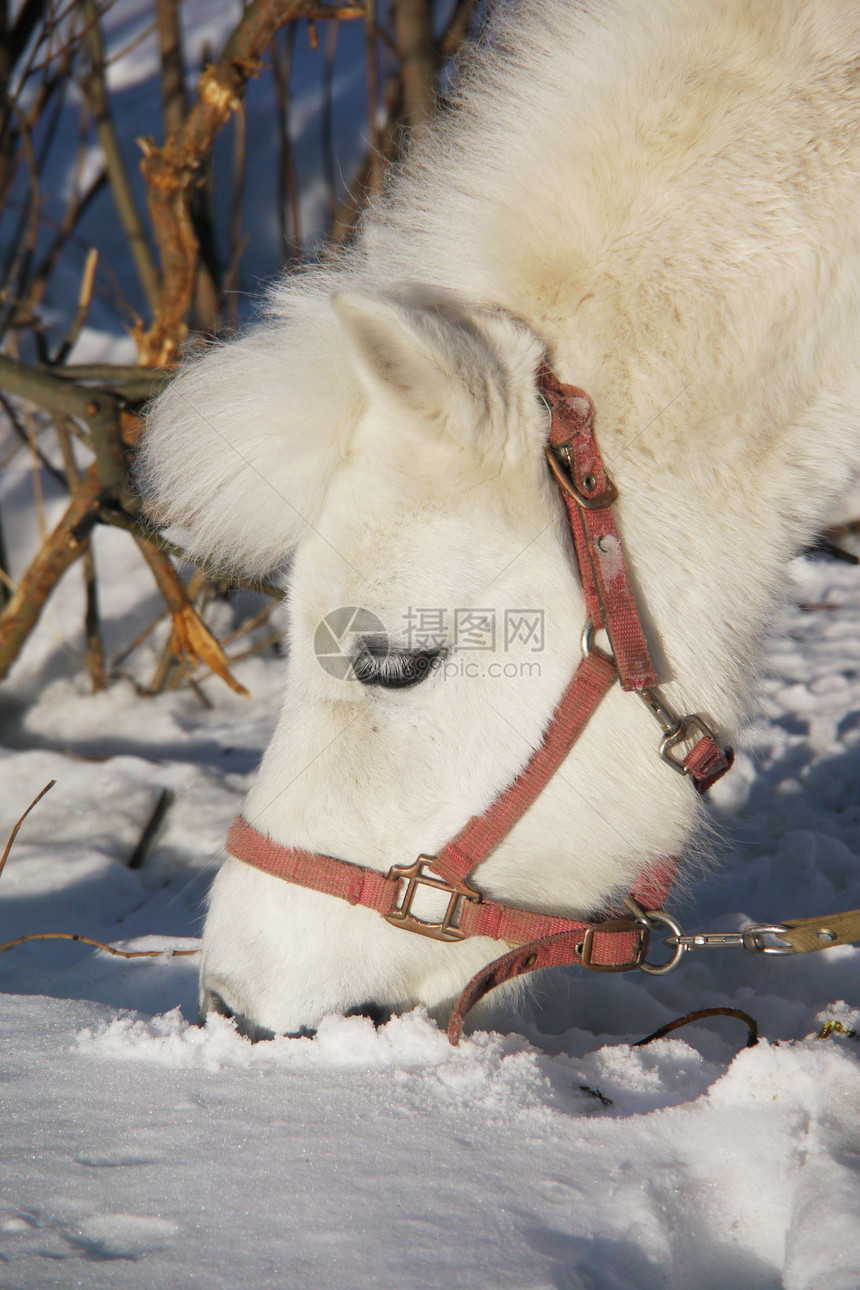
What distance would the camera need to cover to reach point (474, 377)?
118 centimetres

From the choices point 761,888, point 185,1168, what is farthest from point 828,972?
point 185,1168

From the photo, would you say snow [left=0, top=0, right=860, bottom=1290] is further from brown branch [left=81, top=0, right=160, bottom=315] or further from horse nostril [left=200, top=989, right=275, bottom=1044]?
brown branch [left=81, top=0, right=160, bottom=315]

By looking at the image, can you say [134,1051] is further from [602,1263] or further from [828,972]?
[828,972]

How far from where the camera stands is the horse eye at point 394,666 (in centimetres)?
130

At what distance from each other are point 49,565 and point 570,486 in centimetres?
214

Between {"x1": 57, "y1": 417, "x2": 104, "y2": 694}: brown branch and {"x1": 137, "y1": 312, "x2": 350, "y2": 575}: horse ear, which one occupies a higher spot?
{"x1": 137, "y1": 312, "x2": 350, "y2": 575}: horse ear

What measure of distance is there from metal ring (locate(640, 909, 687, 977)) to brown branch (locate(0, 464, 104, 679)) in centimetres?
175

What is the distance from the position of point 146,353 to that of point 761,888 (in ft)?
7.96

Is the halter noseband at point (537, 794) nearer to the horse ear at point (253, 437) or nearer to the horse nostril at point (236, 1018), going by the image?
the horse nostril at point (236, 1018)

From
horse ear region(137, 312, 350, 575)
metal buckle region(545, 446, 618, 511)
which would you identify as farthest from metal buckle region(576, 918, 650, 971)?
horse ear region(137, 312, 350, 575)

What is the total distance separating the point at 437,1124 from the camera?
1.16m

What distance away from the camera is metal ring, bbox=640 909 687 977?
139cm

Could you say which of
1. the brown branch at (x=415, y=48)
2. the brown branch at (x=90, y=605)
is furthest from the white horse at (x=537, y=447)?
the brown branch at (x=90, y=605)

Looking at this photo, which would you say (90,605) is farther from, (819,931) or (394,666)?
(819,931)
